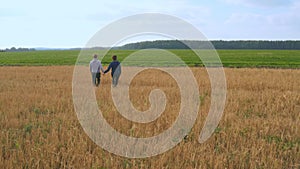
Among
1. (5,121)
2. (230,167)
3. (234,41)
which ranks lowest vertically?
(230,167)

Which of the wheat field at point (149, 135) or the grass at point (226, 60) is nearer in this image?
the wheat field at point (149, 135)

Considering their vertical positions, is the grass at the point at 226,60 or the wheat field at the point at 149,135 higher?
the grass at the point at 226,60

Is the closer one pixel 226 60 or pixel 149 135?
pixel 149 135

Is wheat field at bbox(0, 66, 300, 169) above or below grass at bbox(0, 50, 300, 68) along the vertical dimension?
below

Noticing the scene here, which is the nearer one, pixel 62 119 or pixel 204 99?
pixel 62 119

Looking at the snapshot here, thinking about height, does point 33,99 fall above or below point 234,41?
below

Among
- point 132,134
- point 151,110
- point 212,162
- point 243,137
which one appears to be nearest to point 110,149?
point 132,134

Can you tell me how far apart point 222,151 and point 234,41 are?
143 m

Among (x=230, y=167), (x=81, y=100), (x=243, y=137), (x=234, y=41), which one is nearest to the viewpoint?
(x=230, y=167)

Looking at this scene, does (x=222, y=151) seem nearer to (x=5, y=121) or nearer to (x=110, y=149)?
(x=110, y=149)

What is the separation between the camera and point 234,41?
14050 centimetres

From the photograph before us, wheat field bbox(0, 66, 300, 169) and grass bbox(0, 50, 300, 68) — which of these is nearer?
wheat field bbox(0, 66, 300, 169)

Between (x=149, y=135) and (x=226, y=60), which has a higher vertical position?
(x=226, y=60)

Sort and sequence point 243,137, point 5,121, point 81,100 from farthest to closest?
point 81,100 → point 5,121 → point 243,137
